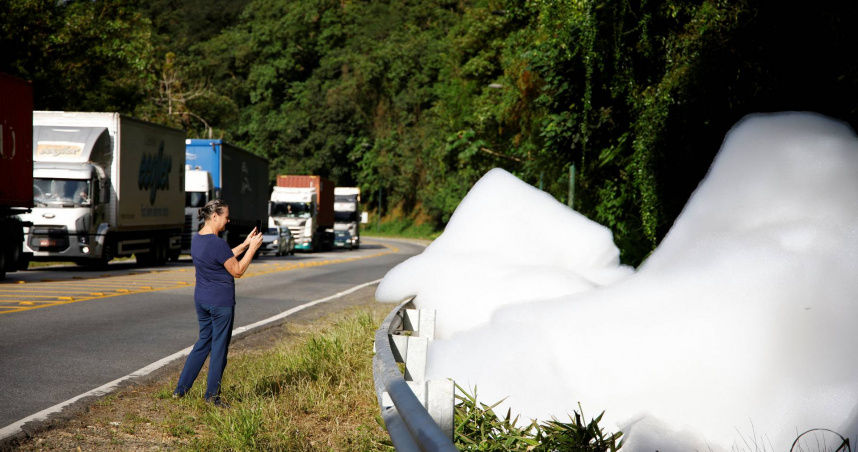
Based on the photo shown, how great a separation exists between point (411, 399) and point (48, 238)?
21.8 metres

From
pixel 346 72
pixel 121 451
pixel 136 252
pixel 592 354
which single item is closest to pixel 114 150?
pixel 136 252

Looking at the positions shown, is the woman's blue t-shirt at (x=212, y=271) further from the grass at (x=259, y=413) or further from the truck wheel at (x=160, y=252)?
the truck wheel at (x=160, y=252)

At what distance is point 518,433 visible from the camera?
453 centimetres

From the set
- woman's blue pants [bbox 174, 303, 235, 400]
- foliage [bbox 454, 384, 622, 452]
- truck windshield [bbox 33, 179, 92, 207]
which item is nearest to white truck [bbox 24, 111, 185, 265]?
truck windshield [bbox 33, 179, 92, 207]

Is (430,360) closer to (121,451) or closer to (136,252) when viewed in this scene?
(121,451)

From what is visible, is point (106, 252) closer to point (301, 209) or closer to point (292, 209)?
point (301, 209)

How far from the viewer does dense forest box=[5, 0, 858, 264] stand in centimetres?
859

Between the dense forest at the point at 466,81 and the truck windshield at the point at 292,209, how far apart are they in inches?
277

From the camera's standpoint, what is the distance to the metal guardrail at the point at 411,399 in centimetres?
269

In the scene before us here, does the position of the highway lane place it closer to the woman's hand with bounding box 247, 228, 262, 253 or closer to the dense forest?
the woman's hand with bounding box 247, 228, 262, 253

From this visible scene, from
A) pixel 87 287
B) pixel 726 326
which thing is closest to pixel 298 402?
pixel 726 326

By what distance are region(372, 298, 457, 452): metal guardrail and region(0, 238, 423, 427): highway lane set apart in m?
3.16

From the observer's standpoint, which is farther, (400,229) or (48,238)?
(400,229)

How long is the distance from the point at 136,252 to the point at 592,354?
23493mm
